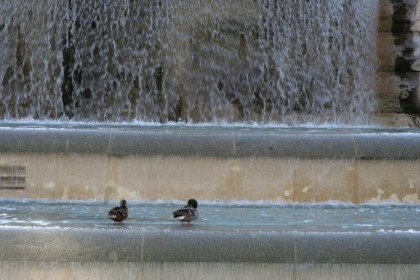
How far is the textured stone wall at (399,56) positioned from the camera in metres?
10.4

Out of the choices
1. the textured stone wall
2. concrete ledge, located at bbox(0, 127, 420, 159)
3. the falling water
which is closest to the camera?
concrete ledge, located at bbox(0, 127, 420, 159)

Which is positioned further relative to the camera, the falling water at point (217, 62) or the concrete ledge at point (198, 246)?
the falling water at point (217, 62)

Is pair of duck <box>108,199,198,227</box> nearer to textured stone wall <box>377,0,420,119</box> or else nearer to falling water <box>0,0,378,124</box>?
falling water <box>0,0,378,124</box>

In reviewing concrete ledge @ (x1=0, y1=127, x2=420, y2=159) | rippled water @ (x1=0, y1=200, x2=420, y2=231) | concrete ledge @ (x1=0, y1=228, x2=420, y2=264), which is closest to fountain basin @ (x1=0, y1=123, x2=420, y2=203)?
concrete ledge @ (x1=0, y1=127, x2=420, y2=159)

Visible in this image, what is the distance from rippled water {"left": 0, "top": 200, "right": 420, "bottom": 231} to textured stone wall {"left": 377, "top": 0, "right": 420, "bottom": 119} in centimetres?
378

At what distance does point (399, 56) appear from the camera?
10.5 m

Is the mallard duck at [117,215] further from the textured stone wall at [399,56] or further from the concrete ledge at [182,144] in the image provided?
the textured stone wall at [399,56]

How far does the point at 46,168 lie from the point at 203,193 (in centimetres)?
116

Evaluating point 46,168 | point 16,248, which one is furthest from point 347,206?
point 16,248

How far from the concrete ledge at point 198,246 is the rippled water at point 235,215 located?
17 cm

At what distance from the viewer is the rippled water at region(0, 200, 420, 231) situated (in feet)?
18.1

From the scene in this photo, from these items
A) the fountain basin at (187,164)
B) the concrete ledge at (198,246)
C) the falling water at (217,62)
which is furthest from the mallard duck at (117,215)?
the falling water at (217,62)

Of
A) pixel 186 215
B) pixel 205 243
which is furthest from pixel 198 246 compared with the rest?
pixel 186 215

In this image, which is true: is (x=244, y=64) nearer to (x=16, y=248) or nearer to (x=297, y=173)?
(x=297, y=173)
